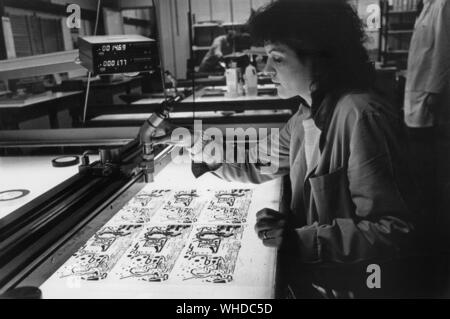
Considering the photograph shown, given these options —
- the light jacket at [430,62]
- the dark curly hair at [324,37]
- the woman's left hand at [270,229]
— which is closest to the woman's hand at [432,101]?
the light jacket at [430,62]

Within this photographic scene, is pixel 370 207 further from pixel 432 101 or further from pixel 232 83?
pixel 232 83

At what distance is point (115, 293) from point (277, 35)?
94 cm

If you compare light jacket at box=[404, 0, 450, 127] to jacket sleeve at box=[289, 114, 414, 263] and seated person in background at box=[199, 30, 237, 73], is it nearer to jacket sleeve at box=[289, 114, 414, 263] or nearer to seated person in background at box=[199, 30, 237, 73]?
jacket sleeve at box=[289, 114, 414, 263]

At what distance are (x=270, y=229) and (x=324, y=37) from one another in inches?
25.1

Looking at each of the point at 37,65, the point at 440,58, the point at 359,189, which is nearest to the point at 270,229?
the point at 359,189

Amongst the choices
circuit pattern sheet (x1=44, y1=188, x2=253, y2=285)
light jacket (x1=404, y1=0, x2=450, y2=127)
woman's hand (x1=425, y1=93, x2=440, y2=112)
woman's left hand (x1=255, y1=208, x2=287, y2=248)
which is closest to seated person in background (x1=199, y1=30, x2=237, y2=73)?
light jacket (x1=404, y1=0, x2=450, y2=127)

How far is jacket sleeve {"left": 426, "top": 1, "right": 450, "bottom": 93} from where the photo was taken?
266cm

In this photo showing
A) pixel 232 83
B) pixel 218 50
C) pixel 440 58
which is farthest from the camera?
pixel 218 50

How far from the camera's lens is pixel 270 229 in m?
1.34

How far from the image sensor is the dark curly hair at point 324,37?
141cm

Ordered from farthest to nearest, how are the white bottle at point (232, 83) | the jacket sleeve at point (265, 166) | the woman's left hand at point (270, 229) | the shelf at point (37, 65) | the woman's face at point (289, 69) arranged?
the white bottle at point (232, 83) < the jacket sleeve at point (265, 166) < the shelf at point (37, 65) < the woman's face at point (289, 69) < the woman's left hand at point (270, 229)

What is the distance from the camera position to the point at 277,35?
57.1 inches

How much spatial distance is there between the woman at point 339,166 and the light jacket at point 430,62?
1551 mm

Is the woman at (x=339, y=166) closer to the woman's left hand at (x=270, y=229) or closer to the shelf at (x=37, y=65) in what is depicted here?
the woman's left hand at (x=270, y=229)
